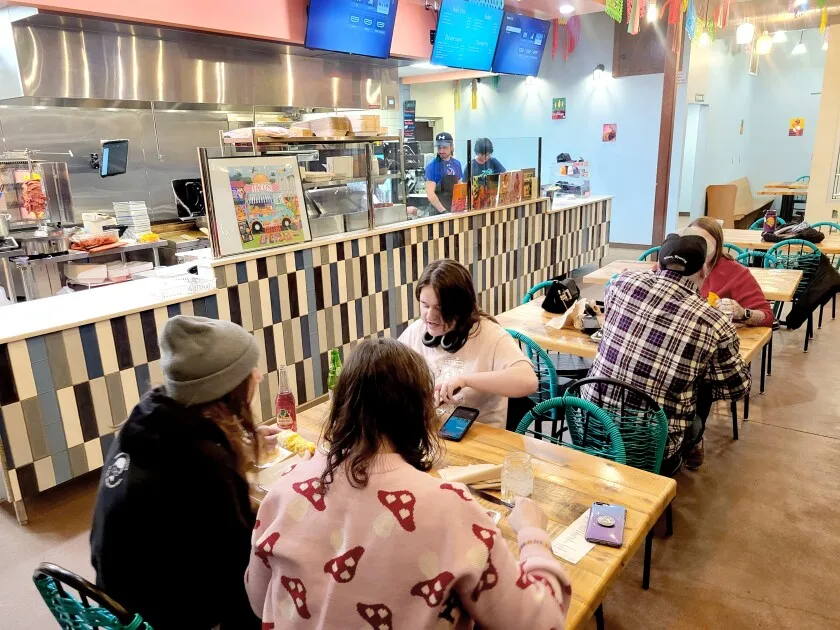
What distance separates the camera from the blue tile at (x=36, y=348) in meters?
2.79

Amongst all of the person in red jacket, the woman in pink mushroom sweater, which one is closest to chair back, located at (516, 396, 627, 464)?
the woman in pink mushroom sweater

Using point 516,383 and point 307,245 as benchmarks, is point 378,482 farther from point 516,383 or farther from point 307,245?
point 307,245

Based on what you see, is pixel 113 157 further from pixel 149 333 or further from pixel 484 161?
pixel 484 161

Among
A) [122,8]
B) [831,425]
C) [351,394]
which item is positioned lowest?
[831,425]

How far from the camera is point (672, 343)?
2342mm

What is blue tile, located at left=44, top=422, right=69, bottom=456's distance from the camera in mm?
2936

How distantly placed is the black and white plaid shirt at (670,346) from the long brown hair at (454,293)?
0.61 m

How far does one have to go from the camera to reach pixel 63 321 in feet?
9.62

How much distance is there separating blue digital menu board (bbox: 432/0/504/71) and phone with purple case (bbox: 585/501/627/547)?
6019mm

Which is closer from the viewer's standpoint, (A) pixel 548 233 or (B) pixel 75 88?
(B) pixel 75 88

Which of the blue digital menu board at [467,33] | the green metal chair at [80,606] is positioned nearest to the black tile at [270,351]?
the green metal chair at [80,606]

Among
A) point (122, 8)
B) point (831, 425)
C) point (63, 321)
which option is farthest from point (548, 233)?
point (63, 321)

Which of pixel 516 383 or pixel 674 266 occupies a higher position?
pixel 674 266

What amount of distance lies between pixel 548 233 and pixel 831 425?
11.1ft
